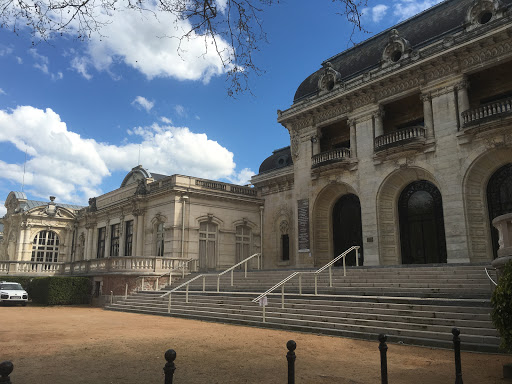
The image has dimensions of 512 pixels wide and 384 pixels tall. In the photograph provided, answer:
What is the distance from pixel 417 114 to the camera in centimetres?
2241

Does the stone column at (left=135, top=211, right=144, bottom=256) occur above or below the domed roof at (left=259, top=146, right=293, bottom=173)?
below

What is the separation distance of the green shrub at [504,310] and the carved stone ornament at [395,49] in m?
16.8

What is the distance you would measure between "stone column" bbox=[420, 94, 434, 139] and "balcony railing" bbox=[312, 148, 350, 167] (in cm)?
441

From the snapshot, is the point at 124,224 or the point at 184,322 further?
the point at 124,224

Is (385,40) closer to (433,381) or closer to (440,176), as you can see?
(440,176)

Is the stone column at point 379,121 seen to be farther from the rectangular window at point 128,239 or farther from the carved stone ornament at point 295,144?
the rectangular window at point 128,239

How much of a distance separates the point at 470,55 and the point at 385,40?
565cm

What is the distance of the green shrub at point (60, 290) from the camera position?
74.6ft

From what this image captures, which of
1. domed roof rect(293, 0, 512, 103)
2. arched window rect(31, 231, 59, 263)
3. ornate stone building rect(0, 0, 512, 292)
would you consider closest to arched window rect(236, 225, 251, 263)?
ornate stone building rect(0, 0, 512, 292)

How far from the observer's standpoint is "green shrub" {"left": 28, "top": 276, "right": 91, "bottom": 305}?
22.7m

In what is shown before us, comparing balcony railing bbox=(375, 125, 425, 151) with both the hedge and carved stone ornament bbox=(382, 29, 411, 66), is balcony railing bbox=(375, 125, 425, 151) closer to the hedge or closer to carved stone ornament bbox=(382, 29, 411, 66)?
carved stone ornament bbox=(382, 29, 411, 66)

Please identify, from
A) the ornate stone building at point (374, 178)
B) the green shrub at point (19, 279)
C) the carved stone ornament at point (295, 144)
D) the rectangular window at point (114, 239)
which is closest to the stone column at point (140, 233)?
the ornate stone building at point (374, 178)

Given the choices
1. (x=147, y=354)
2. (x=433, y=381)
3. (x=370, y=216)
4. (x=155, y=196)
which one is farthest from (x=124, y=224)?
(x=433, y=381)

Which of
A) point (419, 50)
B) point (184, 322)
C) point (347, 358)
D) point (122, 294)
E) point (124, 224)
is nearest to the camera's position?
point (347, 358)
